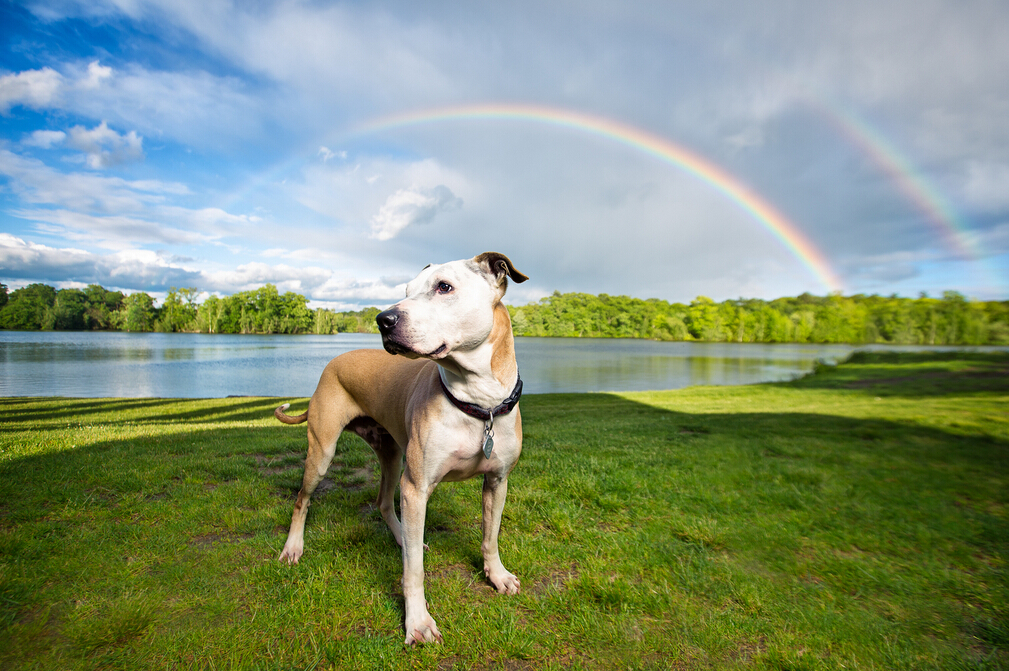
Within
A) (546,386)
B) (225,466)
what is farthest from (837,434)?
(546,386)

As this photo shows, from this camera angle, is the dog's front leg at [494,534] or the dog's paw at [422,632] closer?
the dog's paw at [422,632]

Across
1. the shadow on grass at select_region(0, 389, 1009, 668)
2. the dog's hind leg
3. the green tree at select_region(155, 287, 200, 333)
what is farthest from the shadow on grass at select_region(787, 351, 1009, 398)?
the green tree at select_region(155, 287, 200, 333)

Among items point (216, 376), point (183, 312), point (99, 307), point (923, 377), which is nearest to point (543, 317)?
point (183, 312)

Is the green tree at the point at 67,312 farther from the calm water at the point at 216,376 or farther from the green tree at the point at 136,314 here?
the calm water at the point at 216,376

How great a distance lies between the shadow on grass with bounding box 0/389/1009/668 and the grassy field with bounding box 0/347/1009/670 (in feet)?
0.06

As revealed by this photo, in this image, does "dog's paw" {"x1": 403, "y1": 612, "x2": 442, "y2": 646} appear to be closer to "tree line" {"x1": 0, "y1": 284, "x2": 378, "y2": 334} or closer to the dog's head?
the dog's head

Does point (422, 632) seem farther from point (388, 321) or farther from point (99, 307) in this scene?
point (99, 307)

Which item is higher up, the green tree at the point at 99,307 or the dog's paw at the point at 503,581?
the green tree at the point at 99,307

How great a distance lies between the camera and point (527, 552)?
10.7 feet

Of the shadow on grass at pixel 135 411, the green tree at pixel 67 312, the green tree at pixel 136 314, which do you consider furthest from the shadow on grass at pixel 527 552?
the green tree at pixel 67 312

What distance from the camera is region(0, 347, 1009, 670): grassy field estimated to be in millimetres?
2324

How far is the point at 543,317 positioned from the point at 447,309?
349ft

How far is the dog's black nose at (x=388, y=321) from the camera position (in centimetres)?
207

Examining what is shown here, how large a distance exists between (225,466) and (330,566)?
2.84m
